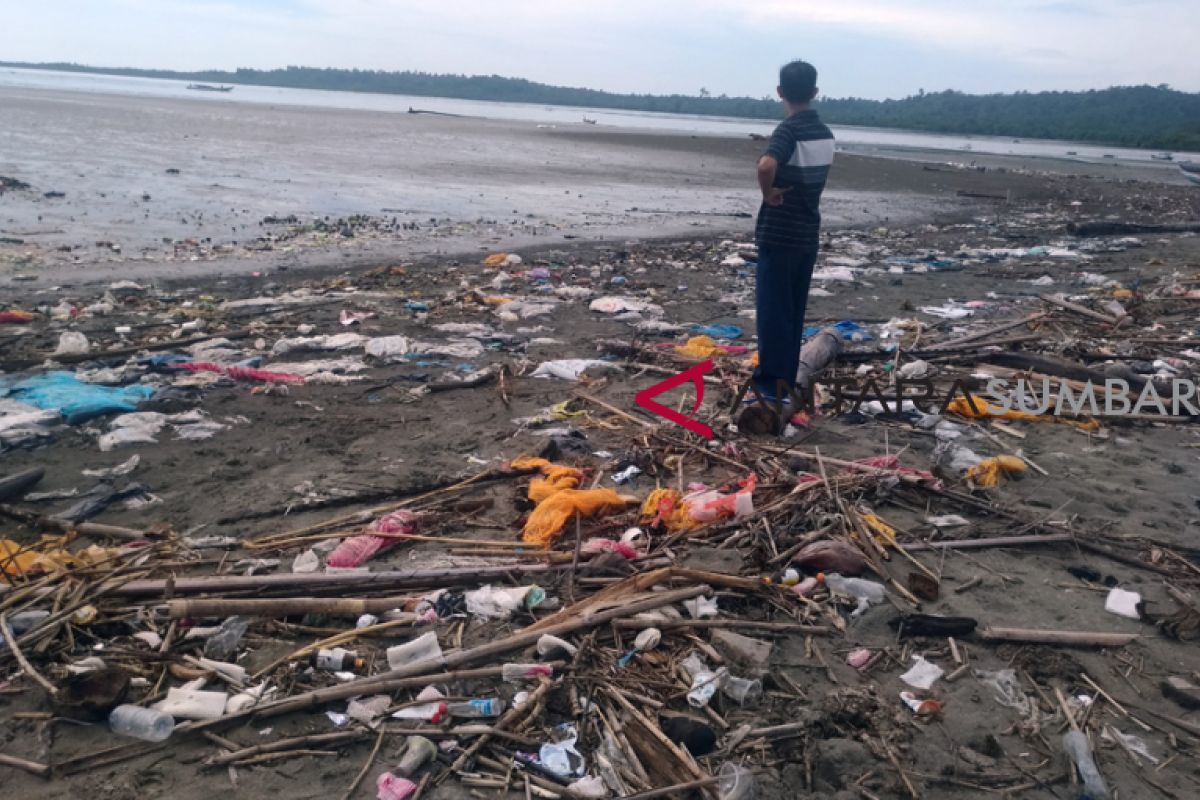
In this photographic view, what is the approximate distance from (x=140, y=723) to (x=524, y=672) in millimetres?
1254

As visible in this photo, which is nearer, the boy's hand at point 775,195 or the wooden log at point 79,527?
the wooden log at point 79,527

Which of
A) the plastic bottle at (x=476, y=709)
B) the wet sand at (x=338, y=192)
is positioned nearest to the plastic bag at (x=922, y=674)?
the plastic bottle at (x=476, y=709)

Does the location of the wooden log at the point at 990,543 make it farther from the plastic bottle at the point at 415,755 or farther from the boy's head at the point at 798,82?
the boy's head at the point at 798,82

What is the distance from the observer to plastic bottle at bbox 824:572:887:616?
338 centimetres

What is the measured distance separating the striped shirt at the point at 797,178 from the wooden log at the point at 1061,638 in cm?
265

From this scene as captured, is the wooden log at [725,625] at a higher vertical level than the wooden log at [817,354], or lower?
lower

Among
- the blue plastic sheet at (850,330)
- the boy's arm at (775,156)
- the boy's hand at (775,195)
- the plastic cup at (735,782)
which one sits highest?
the boy's arm at (775,156)

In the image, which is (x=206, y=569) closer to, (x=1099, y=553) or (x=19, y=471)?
(x=19, y=471)

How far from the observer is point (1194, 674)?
3006mm

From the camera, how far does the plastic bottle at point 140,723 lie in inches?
103

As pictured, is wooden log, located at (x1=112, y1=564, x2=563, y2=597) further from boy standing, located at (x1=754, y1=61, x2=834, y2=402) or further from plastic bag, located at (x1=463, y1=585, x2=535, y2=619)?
boy standing, located at (x1=754, y1=61, x2=834, y2=402)

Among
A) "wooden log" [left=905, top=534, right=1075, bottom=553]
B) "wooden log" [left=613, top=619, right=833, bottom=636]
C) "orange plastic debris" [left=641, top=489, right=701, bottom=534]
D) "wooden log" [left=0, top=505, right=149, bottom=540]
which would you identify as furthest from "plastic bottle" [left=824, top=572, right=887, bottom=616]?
"wooden log" [left=0, top=505, right=149, bottom=540]

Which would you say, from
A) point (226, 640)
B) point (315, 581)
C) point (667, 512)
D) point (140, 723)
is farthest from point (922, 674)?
point (140, 723)

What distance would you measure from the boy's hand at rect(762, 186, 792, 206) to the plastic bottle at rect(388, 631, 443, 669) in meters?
3.23
